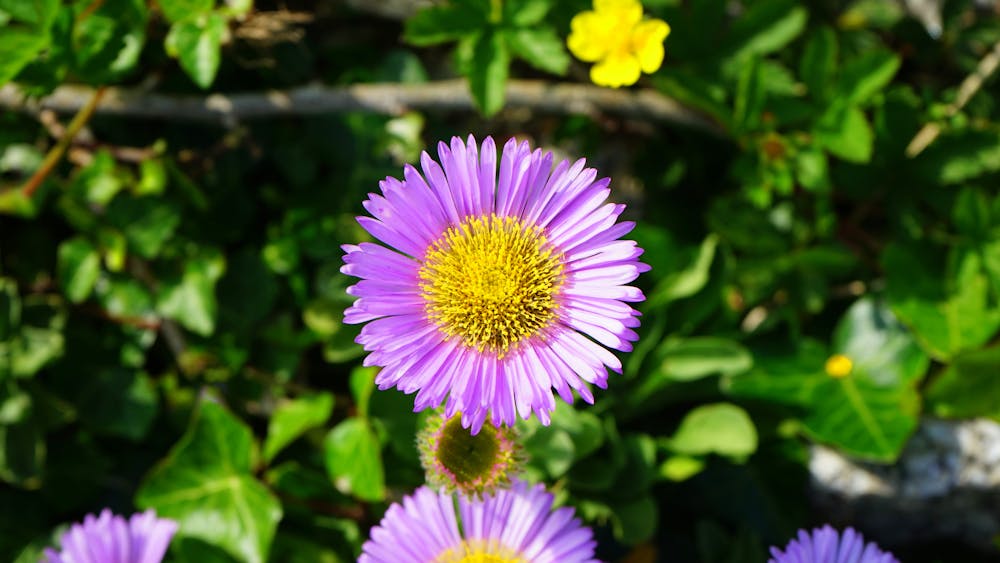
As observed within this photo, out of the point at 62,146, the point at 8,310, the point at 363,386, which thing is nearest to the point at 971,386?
the point at 363,386

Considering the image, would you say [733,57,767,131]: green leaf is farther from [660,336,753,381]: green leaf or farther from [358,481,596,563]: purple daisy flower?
[358,481,596,563]: purple daisy flower

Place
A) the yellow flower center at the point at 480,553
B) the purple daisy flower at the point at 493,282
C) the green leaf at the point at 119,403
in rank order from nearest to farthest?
the purple daisy flower at the point at 493,282, the yellow flower center at the point at 480,553, the green leaf at the point at 119,403

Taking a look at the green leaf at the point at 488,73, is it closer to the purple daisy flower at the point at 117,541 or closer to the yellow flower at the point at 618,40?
the yellow flower at the point at 618,40

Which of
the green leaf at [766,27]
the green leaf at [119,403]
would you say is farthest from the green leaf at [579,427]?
the green leaf at [119,403]

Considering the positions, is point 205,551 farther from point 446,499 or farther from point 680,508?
point 680,508

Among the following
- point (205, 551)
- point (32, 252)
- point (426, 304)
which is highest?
point (32, 252)

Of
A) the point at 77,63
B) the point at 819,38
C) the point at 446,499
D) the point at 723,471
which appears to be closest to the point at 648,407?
the point at 723,471

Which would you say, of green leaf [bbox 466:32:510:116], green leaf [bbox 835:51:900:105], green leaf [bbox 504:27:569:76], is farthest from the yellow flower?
green leaf [bbox 835:51:900:105]
